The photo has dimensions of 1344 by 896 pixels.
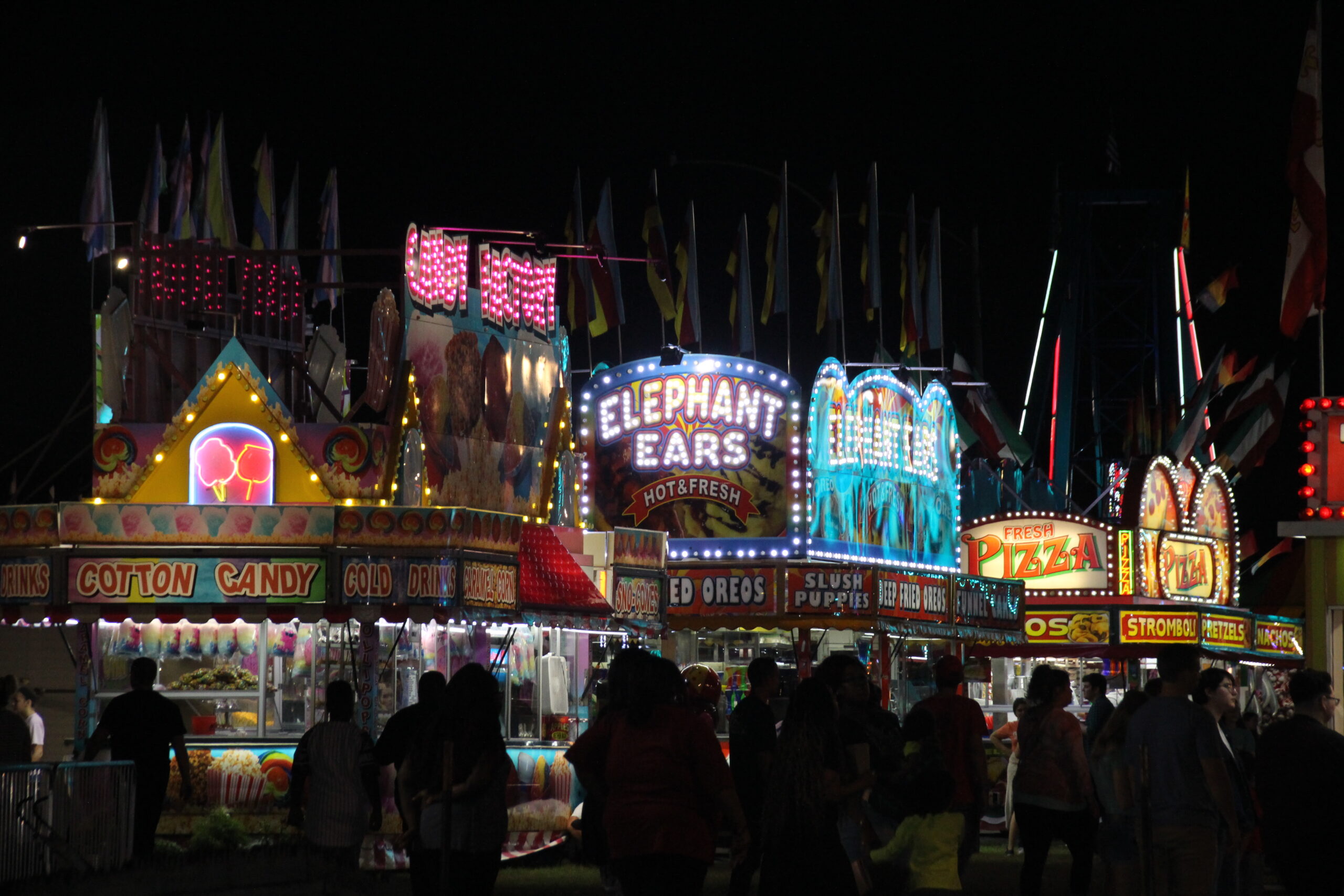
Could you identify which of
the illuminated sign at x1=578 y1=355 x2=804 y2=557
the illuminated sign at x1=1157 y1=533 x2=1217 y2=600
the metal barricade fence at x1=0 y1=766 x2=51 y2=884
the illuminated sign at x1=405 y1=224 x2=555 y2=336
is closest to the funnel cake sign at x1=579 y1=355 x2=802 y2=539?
the illuminated sign at x1=578 y1=355 x2=804 y2=557

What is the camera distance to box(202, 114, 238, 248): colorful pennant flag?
30.9m

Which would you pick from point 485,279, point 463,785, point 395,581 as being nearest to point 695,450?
point 485,279

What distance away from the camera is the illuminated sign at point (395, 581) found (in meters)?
18.8

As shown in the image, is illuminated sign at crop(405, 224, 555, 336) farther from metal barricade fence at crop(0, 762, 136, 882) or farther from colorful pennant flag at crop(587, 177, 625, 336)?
metal barricade fence at crop(0, 762, 136, 882)

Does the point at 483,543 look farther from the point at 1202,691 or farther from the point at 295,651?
the point at 1202,691

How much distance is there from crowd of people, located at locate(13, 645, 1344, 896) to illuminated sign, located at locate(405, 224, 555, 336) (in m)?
7.66

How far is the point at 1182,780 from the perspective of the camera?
10.4 m

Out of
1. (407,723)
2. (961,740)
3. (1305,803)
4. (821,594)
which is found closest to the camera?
(1305,803)

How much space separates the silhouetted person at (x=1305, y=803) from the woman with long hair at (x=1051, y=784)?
274 centimetres

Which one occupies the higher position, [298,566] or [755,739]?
[298,566]

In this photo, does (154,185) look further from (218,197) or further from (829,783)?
(829,783)

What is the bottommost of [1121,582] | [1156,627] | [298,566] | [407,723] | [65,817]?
[65,817]

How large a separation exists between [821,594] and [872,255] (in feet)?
26.9

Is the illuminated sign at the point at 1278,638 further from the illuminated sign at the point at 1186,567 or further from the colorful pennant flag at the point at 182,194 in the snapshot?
the colorful pennant flag at the point at 182,194
